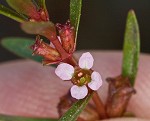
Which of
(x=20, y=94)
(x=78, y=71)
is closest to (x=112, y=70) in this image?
(x=20, y=94)

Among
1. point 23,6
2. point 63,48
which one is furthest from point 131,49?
point 23,6

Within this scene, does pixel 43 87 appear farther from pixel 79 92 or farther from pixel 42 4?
pixel 42 4

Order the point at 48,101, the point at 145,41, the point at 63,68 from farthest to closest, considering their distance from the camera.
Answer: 1. the point at 145,41
2. the point at 48,101
3. the point at 63,68

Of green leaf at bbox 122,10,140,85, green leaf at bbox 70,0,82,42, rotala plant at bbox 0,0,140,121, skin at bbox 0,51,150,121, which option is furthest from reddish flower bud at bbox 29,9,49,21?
skin at bbox 0,51,150,121

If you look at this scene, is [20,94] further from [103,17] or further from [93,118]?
[103,17]

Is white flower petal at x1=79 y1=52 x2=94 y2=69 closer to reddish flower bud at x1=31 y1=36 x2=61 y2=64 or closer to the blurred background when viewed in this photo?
reddish flower bud at x1=31 y1=36 x2=61 y2=64
